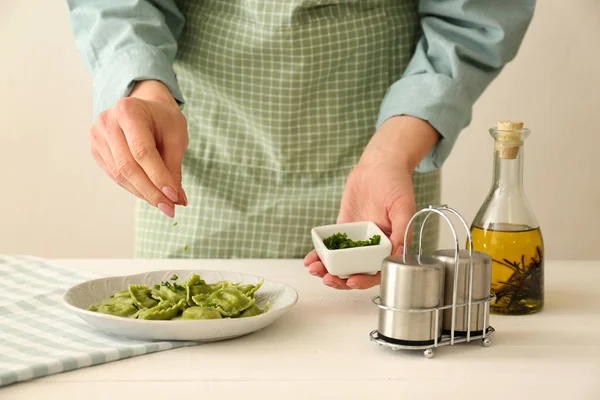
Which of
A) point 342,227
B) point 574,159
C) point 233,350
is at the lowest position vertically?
point 233,350

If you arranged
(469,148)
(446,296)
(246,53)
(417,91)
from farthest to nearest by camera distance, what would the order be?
(469,148), (246,53), (417,91), (446,296)

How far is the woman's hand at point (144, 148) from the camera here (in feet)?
3.39

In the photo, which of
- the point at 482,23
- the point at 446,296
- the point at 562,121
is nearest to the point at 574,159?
the point at 562,121

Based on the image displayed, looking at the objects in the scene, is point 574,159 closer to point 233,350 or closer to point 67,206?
point 67,206

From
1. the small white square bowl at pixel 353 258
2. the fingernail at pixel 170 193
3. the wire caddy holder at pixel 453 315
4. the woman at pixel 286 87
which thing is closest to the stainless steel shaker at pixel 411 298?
the wire caddy holder at pixel 453 315

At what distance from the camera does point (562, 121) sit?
8.57ft

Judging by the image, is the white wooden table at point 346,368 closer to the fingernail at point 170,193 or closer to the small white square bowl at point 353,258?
the small white square bowl at point 353,258

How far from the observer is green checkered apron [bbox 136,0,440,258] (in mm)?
1487

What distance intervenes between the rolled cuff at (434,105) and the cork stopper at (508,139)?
30 centimetres

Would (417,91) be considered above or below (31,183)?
above

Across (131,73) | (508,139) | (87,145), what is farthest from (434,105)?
(87,145)

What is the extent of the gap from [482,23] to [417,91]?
7.4 inches

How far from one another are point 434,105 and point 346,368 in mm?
611

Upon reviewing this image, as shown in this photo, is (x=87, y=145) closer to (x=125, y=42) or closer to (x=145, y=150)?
(x=125, y=42)
